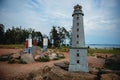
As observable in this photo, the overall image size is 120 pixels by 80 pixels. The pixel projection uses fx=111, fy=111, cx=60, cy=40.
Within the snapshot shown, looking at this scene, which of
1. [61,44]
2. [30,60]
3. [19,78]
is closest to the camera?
[19,78]

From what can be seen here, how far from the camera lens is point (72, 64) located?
737 cm

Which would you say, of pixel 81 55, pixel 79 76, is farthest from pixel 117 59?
pixel 79 76

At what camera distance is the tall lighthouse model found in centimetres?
722

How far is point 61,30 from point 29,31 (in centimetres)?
502

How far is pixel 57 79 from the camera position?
645 cm

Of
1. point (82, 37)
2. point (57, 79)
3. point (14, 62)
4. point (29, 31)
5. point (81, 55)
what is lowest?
point (57, 79)

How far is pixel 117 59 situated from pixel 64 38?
10.1 meters

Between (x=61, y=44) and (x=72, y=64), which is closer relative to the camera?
(x=72, y=64)

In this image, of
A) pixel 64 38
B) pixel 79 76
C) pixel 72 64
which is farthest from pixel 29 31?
pixel 79 76

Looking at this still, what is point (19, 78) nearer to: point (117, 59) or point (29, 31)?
point (117, 59)

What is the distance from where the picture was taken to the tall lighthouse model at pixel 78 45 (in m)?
7.22

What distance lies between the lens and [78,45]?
7.27 m

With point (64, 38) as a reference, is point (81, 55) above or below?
below

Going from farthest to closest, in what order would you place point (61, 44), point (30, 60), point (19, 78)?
point (61, 44) < point (30, 60) < point (19, 78)
